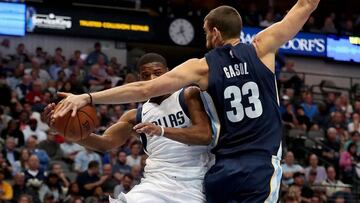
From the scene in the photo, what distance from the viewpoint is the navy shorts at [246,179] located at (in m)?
4.89

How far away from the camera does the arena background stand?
12500 mm

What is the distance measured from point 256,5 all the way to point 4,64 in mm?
9894

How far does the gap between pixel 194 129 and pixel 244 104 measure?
1.40 feet

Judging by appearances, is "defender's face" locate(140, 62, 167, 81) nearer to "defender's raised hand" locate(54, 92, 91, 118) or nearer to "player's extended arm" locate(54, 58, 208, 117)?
"player's extended arm" locate(54, 58, 208, 117)

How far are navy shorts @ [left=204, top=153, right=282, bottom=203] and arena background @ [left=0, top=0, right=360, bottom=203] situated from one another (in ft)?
21.6

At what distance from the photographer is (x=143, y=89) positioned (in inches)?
187

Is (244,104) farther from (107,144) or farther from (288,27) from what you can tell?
(107,144)

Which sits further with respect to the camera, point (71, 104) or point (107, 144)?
point (107, 144)

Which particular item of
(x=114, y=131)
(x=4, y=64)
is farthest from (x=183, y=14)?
(x=114, y=131)

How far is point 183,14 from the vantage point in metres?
20.9

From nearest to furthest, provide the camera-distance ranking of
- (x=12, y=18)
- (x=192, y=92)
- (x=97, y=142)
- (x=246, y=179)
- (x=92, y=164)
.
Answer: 1. (x=246, y=179)
2. (x=192, y=92)
3. (x=97, y=142)
4. (x=92, y=164)
5. (x=12, y=18)

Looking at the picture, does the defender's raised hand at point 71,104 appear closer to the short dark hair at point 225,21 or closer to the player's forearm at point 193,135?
the player's forearm at point 193,135

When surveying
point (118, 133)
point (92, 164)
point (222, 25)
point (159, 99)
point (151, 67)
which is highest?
point (222, 25)

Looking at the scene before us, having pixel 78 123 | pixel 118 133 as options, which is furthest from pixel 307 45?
pixel 78 123
